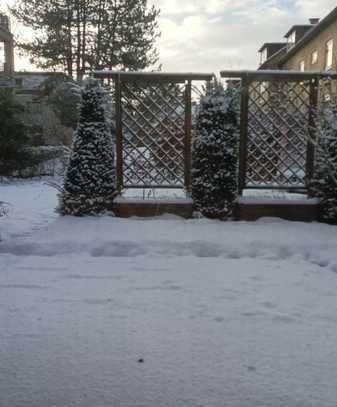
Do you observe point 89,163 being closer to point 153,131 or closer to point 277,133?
point 153,131

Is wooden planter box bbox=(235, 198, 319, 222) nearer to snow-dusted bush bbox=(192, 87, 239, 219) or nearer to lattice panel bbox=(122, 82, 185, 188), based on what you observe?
snow-dusted bush bbox=(192, 87, 239, 219)

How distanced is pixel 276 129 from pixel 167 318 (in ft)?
12.0

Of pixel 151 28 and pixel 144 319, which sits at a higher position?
pixel 151 28

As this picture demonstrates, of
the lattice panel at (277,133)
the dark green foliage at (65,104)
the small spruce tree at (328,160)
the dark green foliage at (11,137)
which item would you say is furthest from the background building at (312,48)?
the dark green foliage at (11,137)

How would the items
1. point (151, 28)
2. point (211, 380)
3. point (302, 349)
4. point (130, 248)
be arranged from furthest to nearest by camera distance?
point (151, 28) → point (130, 248) → point (302, 349) → point (211, 380)

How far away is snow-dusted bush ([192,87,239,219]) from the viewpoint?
193 inches

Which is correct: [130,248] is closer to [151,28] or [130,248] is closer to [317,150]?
[317,150]

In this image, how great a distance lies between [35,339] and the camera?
209cm

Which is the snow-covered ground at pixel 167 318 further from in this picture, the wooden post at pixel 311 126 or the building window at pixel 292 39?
the building window at pixel 292 39

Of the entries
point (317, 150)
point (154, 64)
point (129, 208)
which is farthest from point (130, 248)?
point (154, 64)

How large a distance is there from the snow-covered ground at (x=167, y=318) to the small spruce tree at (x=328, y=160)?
1.80 ft

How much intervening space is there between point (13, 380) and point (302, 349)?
4.60 ft

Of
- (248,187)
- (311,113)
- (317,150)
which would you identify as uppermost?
(311,113)

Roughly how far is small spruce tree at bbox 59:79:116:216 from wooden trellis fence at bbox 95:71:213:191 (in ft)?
0.78
